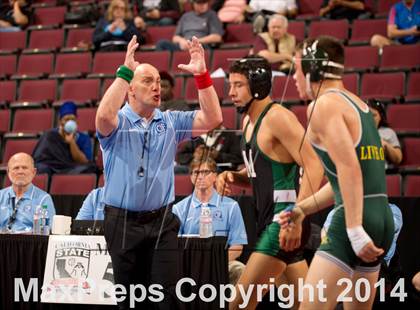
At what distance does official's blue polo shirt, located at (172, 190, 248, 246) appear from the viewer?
5.56 m

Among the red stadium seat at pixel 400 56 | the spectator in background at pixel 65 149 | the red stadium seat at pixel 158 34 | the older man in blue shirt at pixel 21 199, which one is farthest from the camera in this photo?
the red stadium seat at pixel 158 34

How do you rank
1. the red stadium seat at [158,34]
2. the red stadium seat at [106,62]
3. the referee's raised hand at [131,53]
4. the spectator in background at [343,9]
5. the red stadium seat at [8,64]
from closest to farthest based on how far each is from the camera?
1. the referee's raised hand at [131,53]
2. the red stadium seat at [106,62]
3. the spectator in background at [343,9]
4. the red stadium seat at [8,64]
5. the red stadium seat at [158,34]

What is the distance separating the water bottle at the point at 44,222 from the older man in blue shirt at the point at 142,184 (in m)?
1.84

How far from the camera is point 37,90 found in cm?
1024

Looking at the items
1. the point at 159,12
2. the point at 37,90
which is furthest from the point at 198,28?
the point at 37,90

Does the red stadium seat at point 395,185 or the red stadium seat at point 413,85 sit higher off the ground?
the red stadium seat at point 413,85

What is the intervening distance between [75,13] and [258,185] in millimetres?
8364

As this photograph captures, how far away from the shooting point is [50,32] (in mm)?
11555

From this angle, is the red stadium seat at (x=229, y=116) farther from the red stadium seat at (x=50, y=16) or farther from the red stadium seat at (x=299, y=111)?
the red stadium seat at (x=50, y=16)

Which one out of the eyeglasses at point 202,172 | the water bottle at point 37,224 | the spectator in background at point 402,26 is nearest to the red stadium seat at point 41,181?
the water bottle at point 37,224

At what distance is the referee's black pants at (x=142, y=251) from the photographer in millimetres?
4355

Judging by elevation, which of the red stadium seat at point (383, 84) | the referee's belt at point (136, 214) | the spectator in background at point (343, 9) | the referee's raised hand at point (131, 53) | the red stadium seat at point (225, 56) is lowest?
the referee's belt at point (136, 214)

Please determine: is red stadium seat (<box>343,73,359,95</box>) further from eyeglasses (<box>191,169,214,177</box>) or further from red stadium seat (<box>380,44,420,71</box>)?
eyeglasses (<box>191,169,214,177</box>)

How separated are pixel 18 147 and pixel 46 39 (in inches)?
108
